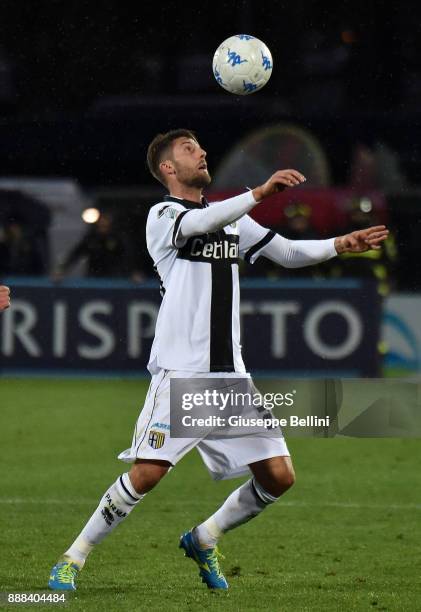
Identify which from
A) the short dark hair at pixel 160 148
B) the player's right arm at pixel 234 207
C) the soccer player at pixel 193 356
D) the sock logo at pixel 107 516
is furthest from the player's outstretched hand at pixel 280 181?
the sock logo at pixel 107 516

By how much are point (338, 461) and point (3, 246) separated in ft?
34.4

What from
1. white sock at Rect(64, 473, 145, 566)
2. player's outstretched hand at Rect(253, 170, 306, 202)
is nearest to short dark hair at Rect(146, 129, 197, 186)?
player's outstretched hand at Rect(253, 170, 306, 202)

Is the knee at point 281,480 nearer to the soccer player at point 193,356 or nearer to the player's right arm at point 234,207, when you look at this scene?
the soccer player at point 193,356

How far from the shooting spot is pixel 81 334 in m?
15.5

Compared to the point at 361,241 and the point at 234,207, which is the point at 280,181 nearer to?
the point at 234,207

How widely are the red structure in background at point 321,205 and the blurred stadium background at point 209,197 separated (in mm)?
48

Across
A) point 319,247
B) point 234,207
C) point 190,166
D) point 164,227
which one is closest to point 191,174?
point 190,166

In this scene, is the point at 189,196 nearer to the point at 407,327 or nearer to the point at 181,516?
the point at 181,516

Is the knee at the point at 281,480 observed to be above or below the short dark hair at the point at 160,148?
below

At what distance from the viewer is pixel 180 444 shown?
5.98 metres

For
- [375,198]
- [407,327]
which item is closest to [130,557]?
[407,327]

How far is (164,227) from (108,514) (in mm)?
1289

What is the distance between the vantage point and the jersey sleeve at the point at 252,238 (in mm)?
6445

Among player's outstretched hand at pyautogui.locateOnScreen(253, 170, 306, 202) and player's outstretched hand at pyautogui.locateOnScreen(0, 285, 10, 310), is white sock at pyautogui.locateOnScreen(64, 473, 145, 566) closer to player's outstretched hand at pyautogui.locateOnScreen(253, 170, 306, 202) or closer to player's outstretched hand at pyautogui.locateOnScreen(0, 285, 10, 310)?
player's outstretched hand at pyautogui.locateOnScreen(0, 285, 10, 310)
